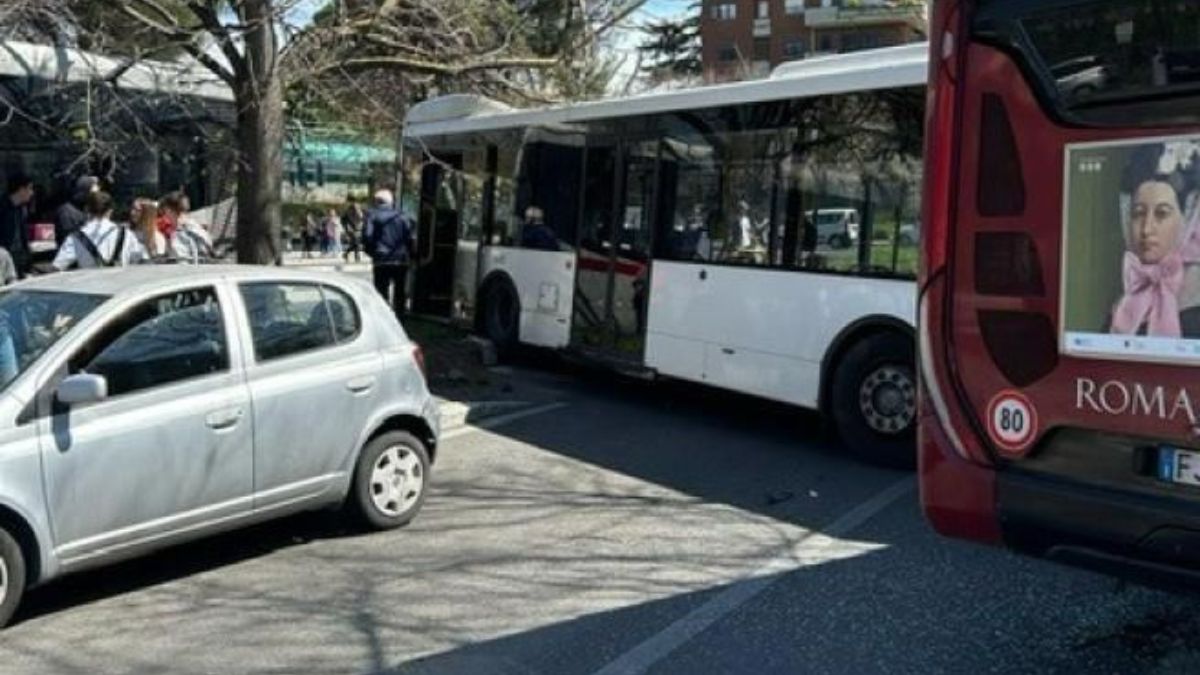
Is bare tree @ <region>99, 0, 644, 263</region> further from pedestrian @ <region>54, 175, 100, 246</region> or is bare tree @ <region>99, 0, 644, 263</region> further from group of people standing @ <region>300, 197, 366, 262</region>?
group of people standing @ <region>300, 197, 366, 262</region>

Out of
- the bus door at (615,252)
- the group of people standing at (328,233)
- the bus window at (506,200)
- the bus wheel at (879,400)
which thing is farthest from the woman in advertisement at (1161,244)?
the group of people standing at (328,233)

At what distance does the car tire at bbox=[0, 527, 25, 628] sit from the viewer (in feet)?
16.9

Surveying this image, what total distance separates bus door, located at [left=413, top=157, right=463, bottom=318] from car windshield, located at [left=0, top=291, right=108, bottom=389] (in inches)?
342

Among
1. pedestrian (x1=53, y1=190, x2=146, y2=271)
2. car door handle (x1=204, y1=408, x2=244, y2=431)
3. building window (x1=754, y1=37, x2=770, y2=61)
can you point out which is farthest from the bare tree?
building window (x1=754, y1=37, x2=770, y2=61)

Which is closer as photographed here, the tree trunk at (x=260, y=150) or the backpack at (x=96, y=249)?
the backpack at (x=96, y=249)

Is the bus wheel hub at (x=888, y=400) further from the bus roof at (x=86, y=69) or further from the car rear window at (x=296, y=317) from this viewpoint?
the bus roof at (x=86, y=69)

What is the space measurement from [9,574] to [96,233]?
559cm

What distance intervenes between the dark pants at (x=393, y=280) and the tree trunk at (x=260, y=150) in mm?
2163

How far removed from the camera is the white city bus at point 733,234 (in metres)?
8.52

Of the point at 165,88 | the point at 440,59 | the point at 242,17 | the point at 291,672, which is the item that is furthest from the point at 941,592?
the point at 165,88

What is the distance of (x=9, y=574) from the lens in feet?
16.9

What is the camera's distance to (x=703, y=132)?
10.1 metres

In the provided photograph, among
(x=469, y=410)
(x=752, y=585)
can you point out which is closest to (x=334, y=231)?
(x=469, y=410)

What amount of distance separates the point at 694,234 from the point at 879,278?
215cm
